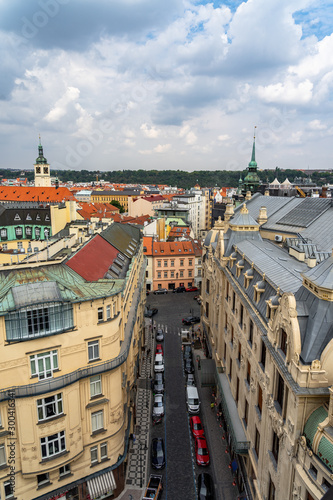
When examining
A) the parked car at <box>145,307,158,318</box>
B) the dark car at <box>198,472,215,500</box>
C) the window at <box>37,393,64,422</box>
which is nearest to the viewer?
the window at <box>37,393,64,422</box>

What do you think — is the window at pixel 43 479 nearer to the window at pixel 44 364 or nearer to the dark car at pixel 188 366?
the window at pixel 44 364

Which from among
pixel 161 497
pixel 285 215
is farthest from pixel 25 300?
pixel 285 215

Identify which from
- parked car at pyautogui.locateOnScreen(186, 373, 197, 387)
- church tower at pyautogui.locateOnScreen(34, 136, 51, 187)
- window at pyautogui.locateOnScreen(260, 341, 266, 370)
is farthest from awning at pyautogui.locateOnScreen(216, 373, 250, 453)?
church tower at pyautogui.locateOnScreen(34, 136, 51, 187)

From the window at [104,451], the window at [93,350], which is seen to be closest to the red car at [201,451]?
the window at [104,451]

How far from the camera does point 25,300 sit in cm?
2409

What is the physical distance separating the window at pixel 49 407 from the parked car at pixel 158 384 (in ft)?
78.2

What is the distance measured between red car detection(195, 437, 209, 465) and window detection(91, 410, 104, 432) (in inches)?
517

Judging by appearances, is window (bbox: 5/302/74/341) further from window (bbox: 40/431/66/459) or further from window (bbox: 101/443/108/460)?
window (bbox: 101/443/108/460)

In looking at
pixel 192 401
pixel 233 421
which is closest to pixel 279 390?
pixel 233 421

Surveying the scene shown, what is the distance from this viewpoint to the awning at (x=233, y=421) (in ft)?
97.8

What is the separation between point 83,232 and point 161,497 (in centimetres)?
3358

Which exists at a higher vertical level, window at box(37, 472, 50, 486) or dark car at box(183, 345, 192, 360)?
window at box(37, 472, 50, 486)

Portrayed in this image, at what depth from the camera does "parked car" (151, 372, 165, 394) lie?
4846cm

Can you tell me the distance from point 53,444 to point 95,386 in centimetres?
506
